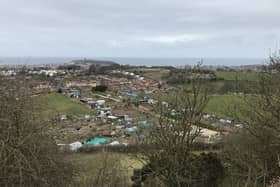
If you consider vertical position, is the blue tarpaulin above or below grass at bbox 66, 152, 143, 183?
below

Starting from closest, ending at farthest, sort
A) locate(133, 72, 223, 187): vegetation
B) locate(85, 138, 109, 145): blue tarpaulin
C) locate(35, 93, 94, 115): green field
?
locate(133, 72, 223, 187): vegetation < locate(85, 138, 109, 145): blue tarpaulin < locate(35, 93, 94, 115): green field

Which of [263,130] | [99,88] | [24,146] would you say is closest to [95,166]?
[263,130]

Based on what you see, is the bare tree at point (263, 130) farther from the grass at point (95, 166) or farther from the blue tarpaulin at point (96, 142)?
the blue tarpaulin at point (96, 142)

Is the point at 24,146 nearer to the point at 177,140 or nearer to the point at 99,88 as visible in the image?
the point at 177,140

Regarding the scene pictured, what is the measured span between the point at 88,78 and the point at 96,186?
8405cm

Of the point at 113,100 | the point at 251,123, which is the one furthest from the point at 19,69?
the point at 113,100

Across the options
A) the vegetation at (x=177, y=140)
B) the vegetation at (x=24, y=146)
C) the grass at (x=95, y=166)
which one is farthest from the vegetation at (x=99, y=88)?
the vegetation at (x=24, y=146)

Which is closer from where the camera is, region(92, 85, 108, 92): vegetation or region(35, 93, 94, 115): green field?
region(35, 93, 94, 115): green field

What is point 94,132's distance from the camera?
4412 centimetres

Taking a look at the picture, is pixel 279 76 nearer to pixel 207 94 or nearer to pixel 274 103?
pixel 274 103

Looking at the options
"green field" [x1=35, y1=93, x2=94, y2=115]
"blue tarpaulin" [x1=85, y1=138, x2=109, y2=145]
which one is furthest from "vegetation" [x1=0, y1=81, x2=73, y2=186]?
"green field" [x1=35, y1=93, x2=94, y2=115]

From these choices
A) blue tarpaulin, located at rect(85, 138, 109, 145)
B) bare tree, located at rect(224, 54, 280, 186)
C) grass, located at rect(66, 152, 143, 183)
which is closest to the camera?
grass, located at rect(66, 152, 143, 183)

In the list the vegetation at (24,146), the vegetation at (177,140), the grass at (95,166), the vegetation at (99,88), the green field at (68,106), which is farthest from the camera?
the vegetation at (99,88)

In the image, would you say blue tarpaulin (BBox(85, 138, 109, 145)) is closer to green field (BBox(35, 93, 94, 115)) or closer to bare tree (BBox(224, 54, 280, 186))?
green field (BBox(35, 93, 94, 115))
